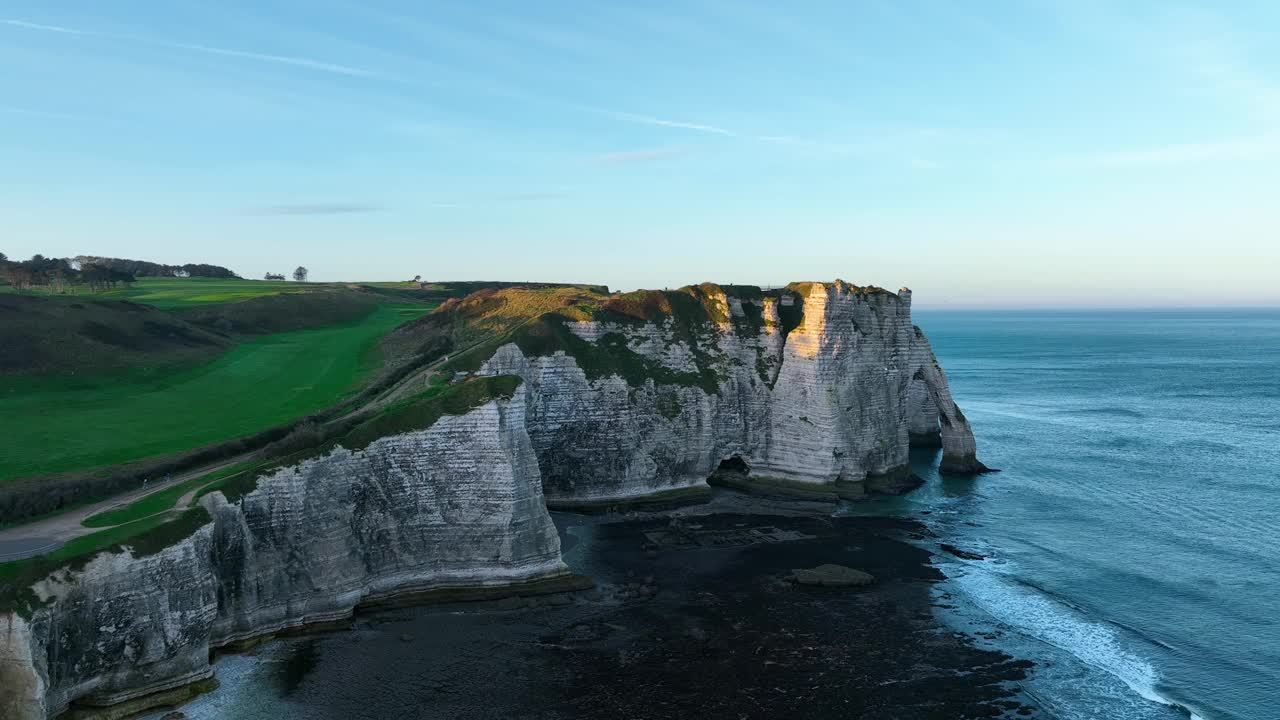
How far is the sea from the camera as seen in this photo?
2728 centimetres

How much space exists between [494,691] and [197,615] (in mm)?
11073

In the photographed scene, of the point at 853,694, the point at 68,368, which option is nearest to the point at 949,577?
the point at 853,694

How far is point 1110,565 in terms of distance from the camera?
39375mm

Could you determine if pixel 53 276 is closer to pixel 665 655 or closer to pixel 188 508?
pixel 188 508

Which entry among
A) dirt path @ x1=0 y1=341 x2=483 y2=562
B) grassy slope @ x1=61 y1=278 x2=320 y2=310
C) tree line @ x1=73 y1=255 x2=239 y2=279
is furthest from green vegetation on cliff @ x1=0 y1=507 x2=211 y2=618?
tree line @ x1=73 y1=255 x2=239 y2=279

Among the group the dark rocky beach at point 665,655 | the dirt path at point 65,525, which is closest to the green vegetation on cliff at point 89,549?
the dirt path at point 65,525

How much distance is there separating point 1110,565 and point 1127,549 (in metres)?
3.21

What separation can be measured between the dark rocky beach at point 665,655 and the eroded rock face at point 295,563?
184 cm

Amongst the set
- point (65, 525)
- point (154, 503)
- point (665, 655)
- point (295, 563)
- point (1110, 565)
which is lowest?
point (665, 655)

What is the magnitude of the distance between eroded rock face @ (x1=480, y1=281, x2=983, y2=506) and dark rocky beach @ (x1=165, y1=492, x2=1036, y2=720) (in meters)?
10.1

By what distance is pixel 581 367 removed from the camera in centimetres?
4997

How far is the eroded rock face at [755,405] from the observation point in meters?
48.9

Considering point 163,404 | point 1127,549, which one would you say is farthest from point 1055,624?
point 163,404

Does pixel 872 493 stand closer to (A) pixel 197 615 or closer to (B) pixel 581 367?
(B) pixel 581 367
